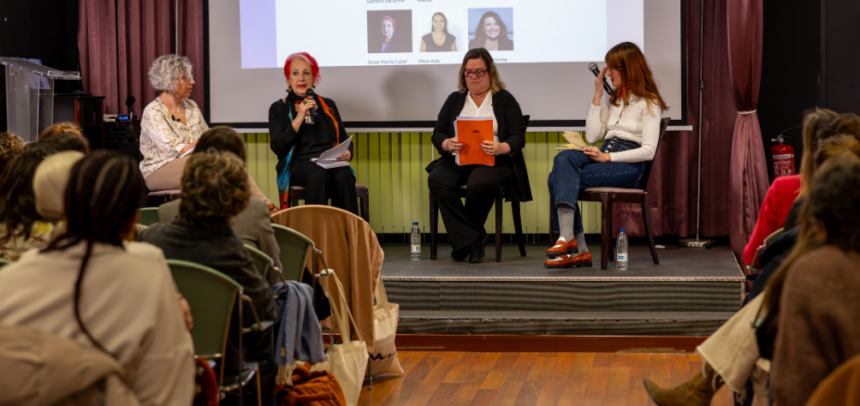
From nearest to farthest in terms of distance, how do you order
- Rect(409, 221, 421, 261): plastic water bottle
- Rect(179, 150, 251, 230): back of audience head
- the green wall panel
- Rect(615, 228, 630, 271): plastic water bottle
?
1. Rect(179, 150, 251, 230): back of audience head
2. Rect(615, 228, 630, 271): plastic water bottle
3. Rect(409, 221, 421, 261): plastic water bottle
4. the green wall panel

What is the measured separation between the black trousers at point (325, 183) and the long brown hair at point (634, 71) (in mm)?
1646

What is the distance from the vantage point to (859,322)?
1.27 metres

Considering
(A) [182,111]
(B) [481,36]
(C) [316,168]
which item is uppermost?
(B) [481,36]

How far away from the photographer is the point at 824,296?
1.28 meters

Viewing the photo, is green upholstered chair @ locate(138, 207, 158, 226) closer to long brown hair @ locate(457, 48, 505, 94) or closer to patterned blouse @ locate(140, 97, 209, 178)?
patterned blouse @ locate(140, 97, 209, 178)

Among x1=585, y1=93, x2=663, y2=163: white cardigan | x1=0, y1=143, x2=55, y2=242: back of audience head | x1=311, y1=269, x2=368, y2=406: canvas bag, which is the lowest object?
x1=311, y1=269, x2=368, y2=406: canvas bag

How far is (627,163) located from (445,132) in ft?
3.66

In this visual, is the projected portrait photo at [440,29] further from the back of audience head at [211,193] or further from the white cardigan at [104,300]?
the white cardigan at [104,300]

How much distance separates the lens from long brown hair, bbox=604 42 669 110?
404 centimetres

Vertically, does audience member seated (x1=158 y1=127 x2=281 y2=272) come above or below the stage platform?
above

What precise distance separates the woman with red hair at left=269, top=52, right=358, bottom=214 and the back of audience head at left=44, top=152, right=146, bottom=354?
3033 mm

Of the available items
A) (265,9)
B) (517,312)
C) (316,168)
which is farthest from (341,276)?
(265,9)

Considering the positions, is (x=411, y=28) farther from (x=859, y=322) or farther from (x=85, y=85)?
(x=859, y=322)
